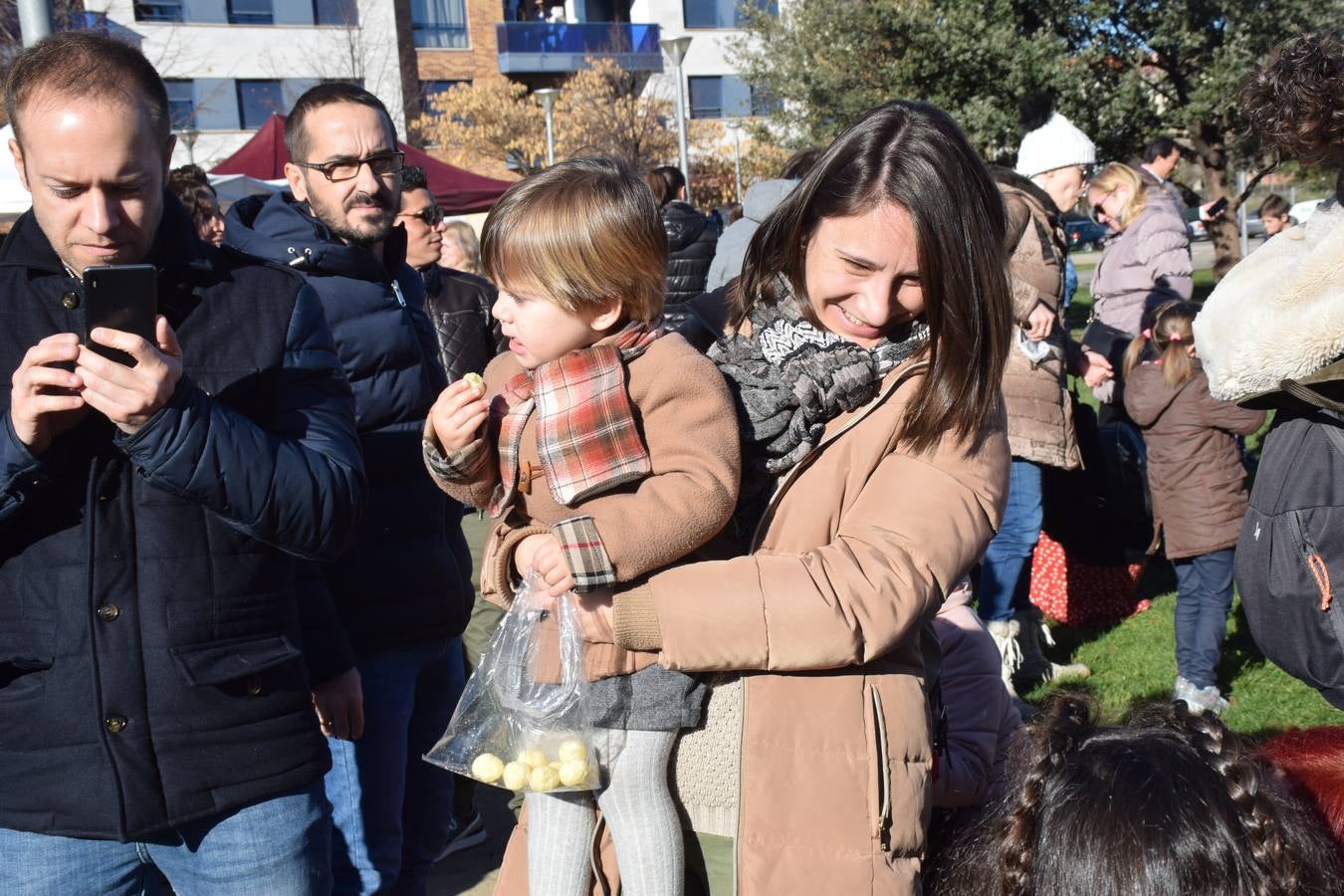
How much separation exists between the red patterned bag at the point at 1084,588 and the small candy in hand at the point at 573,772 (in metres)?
5.06

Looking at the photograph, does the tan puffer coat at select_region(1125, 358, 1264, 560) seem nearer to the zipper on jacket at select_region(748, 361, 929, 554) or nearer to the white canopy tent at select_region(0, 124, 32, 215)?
the zipper on jacket at select_region(748, 361, 929, 554)

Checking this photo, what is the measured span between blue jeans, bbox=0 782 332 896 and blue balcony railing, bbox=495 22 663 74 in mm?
39270

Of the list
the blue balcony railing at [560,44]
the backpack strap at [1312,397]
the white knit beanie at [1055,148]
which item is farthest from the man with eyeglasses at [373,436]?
the blue balcony railing at [560,44]

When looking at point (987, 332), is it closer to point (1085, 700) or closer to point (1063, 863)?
point (1085, 700)

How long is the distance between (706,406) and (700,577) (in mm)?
265

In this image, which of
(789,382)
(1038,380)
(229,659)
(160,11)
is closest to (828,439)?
(789,382)

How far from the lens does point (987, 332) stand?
6.50 feet

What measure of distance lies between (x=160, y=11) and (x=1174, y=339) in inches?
1406

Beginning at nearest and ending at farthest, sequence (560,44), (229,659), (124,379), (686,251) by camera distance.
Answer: (124,379), (229,659), (686,251), (560,44)

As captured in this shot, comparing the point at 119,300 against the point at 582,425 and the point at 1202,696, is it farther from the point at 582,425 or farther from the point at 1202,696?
the point at 1202,696

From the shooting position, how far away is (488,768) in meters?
2.09

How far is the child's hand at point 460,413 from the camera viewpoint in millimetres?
2006

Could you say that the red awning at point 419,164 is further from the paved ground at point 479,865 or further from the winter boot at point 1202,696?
the winter boot at point 1202,696

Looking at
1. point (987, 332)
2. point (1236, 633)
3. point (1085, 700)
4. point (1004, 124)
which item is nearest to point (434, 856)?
point (1085, 700)
